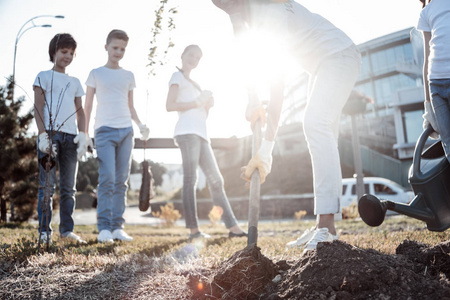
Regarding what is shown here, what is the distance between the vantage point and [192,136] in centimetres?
466

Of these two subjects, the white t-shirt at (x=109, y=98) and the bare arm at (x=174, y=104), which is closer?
the white t-shirt at (x=109, y=98)

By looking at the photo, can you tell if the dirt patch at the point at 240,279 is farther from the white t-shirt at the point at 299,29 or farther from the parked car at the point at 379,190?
the parked car at the point at 379,190

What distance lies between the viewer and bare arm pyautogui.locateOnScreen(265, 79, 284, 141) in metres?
2.86

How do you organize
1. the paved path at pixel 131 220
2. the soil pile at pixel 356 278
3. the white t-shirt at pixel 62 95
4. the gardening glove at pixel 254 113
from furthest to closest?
1. the paved path at pixel 131 220
2. the white t-shirt at pixel 62 95
3. the gardening glove at pixel 254 113
4. the soil pile at pixel 356 278

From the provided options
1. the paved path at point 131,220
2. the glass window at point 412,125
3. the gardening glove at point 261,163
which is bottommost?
the paved path at point 131,220

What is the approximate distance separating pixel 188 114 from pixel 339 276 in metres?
3.45

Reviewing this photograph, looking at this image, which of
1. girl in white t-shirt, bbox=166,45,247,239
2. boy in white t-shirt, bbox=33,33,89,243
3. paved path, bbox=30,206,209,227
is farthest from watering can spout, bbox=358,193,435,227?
paved path, bbox=30,206,209,227

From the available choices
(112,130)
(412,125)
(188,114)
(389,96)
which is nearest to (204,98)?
(188,114)

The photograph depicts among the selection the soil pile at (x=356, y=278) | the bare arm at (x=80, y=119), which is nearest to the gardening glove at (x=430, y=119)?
the soil pile at (x=356, y=278)

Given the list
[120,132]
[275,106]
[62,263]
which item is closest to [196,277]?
[62,263]

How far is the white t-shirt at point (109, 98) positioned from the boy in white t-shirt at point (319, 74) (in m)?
2.25

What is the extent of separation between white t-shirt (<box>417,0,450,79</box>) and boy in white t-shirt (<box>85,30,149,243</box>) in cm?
330

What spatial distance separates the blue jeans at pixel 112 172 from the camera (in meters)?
4.29

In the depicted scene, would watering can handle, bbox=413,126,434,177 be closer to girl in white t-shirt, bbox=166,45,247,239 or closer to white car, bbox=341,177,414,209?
girl in white t-shirt, bbox=166,45,247,239
